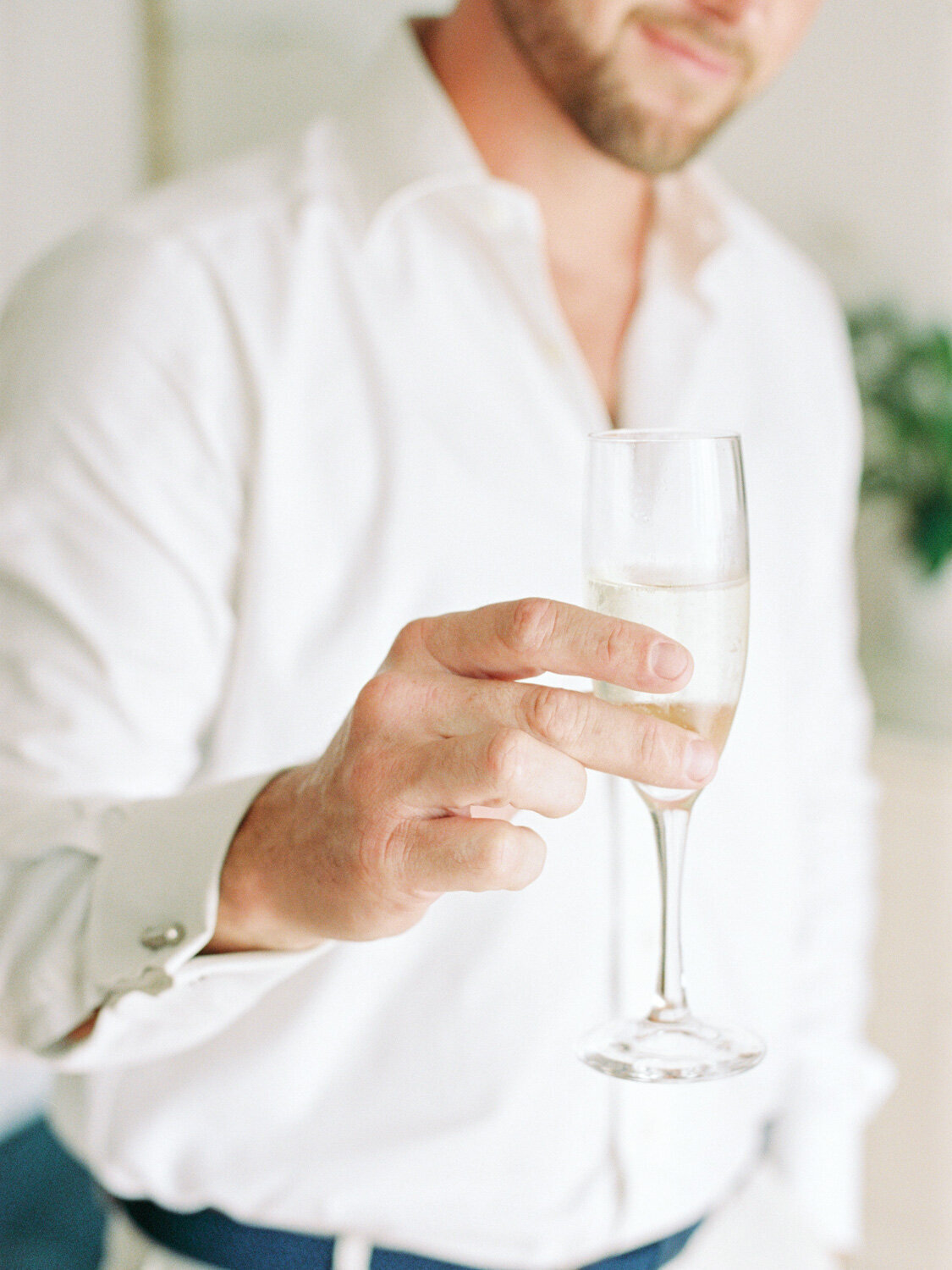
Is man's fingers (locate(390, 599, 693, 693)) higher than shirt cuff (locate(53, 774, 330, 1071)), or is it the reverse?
man's fingers (locate(390, 599, 693, 693))

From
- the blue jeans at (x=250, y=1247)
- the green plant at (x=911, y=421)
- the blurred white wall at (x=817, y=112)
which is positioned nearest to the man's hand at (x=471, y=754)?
the blue jeans at (x=250, y=1247)

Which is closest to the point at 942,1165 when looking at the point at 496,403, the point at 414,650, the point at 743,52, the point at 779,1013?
the point at 779,1013

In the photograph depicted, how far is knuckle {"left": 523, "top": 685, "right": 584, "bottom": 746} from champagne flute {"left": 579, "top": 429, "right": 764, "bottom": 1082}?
0.10 feet

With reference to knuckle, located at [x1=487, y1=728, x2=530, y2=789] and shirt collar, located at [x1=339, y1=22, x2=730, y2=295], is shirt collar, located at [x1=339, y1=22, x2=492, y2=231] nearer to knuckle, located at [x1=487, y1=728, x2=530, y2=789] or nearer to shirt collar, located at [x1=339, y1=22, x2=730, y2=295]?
shirt collar, located at [x1=339, y1=22, x2=730, y2=295]

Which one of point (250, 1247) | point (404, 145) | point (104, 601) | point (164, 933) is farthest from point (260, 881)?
point (404, 145)

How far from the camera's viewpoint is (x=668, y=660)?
0.41 meters

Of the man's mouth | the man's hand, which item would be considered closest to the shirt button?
the man's hand

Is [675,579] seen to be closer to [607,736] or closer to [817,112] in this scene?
[607,736]

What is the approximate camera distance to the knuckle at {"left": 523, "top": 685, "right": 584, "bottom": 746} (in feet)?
1.37

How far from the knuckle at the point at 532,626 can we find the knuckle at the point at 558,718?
0.05ft

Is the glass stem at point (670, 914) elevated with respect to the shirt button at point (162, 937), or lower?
elevated

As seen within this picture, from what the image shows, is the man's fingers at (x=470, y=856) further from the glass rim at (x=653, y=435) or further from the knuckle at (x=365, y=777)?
the glass rim at (x=653, y=435)

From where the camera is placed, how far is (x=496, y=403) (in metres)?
0.86

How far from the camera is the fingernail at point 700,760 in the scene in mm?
419
